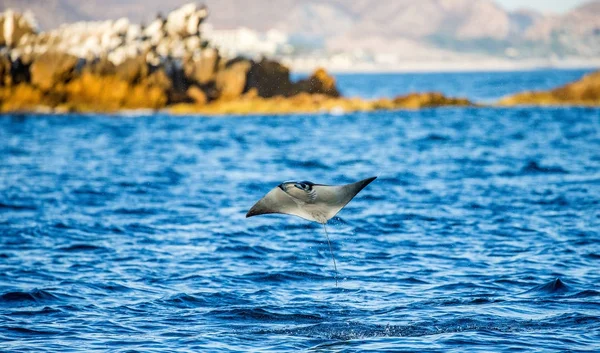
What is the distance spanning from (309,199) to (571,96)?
58.9 metres

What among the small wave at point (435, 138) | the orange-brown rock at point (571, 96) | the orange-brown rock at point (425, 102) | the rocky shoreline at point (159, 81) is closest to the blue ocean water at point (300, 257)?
the small wave at point (435, 138)

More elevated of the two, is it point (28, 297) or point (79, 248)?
point (79, 248)

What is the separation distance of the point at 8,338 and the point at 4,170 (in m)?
21.6

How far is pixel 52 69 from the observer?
61.5 metres

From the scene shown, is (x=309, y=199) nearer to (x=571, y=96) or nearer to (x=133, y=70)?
(x=133, y=70)

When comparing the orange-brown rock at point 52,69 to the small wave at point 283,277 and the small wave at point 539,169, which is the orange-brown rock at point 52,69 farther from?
the small wave at point 283,277

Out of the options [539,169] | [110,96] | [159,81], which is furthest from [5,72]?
[539,169]

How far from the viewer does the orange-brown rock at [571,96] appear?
6531 centimetres

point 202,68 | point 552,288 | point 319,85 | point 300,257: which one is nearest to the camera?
point 552,288

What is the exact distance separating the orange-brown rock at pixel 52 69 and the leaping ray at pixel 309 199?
2073 inches

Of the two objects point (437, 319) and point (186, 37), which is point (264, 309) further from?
point (186, 37)

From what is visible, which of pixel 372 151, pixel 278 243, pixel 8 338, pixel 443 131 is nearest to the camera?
pixel 8 338

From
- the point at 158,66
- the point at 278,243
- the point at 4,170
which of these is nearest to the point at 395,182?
the point at 278,243

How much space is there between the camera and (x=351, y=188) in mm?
11188
